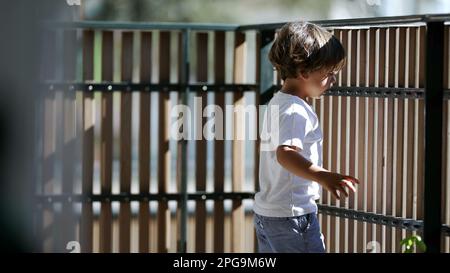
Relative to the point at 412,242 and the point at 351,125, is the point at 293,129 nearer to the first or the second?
the point at 412,242

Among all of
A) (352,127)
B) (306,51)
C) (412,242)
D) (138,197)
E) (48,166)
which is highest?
(306,51)

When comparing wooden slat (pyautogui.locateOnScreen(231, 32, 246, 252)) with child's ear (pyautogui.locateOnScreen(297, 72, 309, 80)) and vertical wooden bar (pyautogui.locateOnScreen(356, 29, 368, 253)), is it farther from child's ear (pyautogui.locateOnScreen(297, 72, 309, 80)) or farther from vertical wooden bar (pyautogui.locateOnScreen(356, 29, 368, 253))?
child's ear (pyautogui.locateOnScreen(297, 72, 309, 80))

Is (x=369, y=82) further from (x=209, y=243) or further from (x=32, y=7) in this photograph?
(x=32, y=7)

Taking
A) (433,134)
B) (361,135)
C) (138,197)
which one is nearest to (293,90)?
(433,134)

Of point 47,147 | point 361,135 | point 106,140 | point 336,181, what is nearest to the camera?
point 336,181

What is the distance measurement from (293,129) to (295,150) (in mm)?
105

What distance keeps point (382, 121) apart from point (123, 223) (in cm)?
241

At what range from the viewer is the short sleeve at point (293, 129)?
5.39m

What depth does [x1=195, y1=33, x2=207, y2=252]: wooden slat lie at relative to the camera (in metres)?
8.62

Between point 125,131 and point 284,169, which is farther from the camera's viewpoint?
point 125,131

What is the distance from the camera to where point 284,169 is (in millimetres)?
5535

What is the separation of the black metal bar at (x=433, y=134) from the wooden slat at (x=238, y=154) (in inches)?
92.8

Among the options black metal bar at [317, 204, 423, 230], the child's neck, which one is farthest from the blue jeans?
black metal bar at [317, 204, 423, 230]
